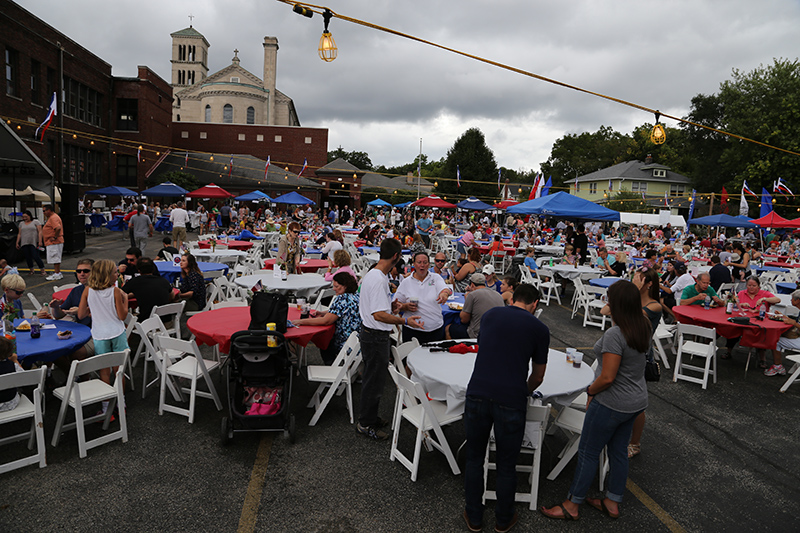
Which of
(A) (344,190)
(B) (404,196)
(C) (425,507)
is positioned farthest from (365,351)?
(B) (404,196)

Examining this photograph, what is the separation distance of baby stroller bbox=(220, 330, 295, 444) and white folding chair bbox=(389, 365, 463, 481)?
1.07m

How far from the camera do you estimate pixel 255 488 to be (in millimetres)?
3836

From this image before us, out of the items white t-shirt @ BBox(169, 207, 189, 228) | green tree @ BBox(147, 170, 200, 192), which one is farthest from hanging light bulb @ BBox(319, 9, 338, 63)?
green tree @ BBox(147, 170, 200, 192)

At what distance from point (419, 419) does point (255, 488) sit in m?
1.44

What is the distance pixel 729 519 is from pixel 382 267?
343 centimetres

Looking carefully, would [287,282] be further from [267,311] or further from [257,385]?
[257,385]

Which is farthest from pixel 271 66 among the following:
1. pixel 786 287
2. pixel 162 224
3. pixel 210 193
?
pixel 786 287

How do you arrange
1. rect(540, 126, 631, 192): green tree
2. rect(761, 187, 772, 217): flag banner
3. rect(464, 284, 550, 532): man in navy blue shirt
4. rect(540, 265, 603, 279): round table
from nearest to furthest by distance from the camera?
rect(464, 284, 550, 532): man in navy blue shirt
rect(540, 265, 603, 279): round table
rect(761, 187, 772, 217): flag banner
rect(540, 126, 631, 192): green tree

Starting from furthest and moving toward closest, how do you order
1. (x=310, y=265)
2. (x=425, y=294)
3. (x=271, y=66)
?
(x=271, y=66) < (x=310, y=265) < (x=425, y=294)

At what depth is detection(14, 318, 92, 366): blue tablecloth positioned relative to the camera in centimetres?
436

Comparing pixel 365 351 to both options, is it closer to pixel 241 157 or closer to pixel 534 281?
pixel 534 281

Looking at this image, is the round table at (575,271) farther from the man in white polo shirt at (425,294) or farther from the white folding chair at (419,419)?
the white folding chair at (419,419)

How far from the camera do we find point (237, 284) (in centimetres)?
830

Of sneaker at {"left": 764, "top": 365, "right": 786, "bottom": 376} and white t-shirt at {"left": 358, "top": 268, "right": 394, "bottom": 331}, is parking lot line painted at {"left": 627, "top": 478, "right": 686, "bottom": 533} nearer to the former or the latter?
white t-shirt at {"left": 358, "top": 268, "right": 394, "bottom": 331}
